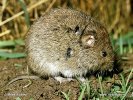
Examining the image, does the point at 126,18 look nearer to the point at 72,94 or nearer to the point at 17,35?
the point at 17,35

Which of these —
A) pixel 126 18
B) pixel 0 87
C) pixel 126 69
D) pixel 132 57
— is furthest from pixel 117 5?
pixel 0 87

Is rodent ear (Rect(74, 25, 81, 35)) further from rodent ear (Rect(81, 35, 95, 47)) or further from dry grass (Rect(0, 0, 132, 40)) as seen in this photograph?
dry grass (Rect(0, 0, 132, 40))

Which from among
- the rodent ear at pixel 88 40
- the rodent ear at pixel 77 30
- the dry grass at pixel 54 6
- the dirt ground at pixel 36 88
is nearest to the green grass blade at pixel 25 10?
the dry grass at pixel 54 6

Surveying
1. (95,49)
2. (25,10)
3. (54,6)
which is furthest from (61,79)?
(54,6)

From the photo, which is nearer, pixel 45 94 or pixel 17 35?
pixel 45 94

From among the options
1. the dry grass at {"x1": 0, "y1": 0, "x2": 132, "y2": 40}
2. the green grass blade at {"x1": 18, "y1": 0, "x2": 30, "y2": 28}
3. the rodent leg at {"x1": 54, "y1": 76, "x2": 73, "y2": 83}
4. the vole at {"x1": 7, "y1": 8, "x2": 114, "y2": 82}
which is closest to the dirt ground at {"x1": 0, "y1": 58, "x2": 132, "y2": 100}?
the rodent leg at {"x1": 54, "y1": 76, "x2": 73, "y2": 83}

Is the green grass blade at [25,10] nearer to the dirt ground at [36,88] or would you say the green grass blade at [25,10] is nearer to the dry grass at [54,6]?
the dry grass at [54,6]

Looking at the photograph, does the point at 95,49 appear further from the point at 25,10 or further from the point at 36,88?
the point at 25,10
